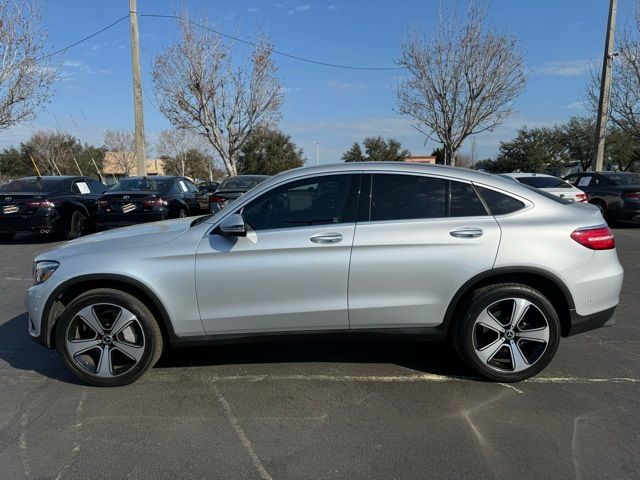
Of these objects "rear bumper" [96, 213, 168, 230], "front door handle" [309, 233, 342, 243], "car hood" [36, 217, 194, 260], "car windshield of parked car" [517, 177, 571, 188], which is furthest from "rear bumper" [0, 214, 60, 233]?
"car windshield of parked car" [517, 177, 571, 188]

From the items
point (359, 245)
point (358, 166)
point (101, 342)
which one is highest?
point (358, 166)

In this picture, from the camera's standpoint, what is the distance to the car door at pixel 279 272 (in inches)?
138

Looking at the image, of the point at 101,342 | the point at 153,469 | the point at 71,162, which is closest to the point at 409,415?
the point at 153,469

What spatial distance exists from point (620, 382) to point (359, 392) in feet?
6.63

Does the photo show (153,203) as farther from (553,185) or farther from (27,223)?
(553,185)

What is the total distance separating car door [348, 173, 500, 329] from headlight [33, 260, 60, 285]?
2.26 metres

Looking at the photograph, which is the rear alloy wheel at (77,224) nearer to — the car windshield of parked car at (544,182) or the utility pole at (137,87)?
the utility pole at (137,87)

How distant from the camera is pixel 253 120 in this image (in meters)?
24.4

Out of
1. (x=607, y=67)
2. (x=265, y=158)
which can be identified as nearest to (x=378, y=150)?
(x=265, y=158)

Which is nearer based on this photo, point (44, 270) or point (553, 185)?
point (44, 270)

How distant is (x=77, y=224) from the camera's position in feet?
35.7

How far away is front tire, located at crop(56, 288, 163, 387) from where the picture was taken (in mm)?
3572

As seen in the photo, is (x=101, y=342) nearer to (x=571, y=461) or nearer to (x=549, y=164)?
(x=571, y=461)

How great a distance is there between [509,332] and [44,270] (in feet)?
11.7
